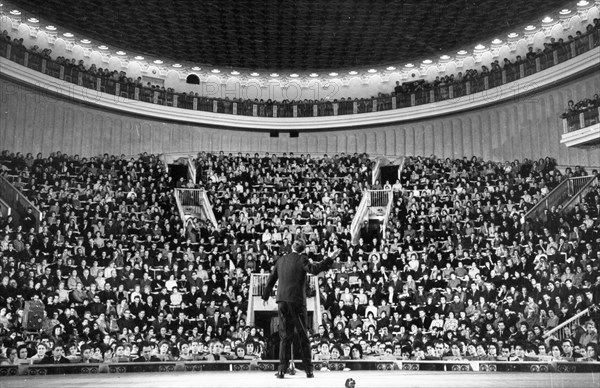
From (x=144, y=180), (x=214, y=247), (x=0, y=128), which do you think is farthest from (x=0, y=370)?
(x=0, y=128)

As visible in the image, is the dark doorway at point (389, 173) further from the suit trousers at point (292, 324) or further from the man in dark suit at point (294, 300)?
the suit trousers at point (292, 324)

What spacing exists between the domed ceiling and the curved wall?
397cm

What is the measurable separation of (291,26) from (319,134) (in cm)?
920

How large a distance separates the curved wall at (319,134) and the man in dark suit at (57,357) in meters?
22.0

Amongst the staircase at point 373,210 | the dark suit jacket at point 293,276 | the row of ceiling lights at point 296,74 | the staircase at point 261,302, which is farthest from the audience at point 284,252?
the row of ceiling lights at point 296,74

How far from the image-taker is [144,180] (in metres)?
28.0

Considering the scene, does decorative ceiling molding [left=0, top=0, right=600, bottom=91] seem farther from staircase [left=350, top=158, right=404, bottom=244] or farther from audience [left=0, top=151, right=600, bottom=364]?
staircase [left=350, top=158, right=404, bottom=244]

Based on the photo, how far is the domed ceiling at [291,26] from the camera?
109 ft

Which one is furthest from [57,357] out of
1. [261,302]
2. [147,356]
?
[261,302]

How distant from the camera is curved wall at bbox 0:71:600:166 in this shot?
1362 inches

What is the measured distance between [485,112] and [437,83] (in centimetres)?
316

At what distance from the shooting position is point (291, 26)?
117 ft

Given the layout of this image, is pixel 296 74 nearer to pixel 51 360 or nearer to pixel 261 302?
pixel 261 302

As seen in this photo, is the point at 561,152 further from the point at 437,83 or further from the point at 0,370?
the point at 0,370
